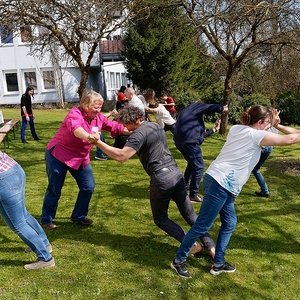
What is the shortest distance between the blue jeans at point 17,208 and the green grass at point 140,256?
385 millimetres

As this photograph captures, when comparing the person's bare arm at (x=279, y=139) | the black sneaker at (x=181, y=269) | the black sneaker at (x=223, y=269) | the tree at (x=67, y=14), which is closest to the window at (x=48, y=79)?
the tree at (x=67, y=14)

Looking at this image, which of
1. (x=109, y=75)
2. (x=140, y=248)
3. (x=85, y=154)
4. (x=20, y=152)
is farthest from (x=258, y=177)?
(x=109, y=75)

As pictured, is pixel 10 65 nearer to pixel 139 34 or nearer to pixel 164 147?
pixel 139 34

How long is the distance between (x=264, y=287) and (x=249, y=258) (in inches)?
20.7

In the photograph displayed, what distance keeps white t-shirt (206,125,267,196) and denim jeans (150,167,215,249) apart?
40cm

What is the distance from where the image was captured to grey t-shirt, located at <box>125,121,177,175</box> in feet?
10.6

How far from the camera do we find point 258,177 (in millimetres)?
5703

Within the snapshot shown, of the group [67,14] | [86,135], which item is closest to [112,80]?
[67,14]

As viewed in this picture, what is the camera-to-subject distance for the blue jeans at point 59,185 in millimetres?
4012

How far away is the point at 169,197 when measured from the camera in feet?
11.3

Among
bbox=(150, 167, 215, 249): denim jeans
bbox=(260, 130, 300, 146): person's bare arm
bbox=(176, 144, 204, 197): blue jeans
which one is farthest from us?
bbox=(176, 144, 204, 197): blue jeans

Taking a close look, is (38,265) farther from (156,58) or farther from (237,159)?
(156,58)

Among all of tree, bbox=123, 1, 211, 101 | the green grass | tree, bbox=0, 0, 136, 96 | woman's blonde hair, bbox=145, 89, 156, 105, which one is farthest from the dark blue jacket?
tree, bbox=123, 1, 211, 101

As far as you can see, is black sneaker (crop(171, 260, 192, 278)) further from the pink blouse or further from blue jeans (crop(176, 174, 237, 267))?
the pink blouse
